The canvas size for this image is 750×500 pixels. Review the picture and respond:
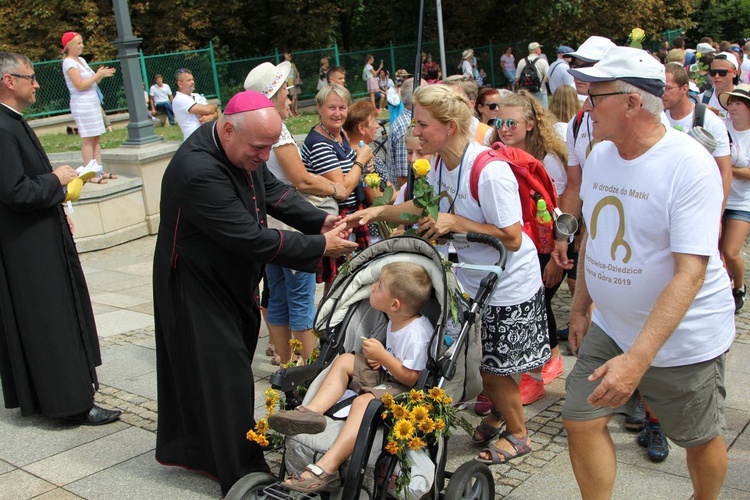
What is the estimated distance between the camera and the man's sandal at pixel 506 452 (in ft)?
14.2

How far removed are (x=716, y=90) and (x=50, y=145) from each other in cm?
1523

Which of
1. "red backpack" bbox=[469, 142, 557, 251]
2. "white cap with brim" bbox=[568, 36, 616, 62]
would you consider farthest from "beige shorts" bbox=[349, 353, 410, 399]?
"white cap with brim" bbox=[568, 36, 616, 62]

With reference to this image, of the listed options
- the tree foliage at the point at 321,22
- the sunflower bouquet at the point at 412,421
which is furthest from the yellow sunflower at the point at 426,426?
the tree foliage at the point at 321,22

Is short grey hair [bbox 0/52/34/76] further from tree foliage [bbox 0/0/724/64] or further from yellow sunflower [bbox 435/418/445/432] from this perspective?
tree foliage [bbox 0/0/724/64]

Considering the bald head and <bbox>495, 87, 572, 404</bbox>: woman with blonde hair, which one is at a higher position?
the bald head

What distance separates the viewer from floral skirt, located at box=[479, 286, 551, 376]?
4285 millimetres

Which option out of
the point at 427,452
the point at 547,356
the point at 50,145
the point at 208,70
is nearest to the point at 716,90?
the point at 547,356

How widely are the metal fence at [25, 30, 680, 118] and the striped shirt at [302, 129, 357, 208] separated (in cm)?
1689

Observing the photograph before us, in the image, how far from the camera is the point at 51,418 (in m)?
5.23

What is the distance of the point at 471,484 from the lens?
3689mm

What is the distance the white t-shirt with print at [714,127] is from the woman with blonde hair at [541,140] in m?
0.83

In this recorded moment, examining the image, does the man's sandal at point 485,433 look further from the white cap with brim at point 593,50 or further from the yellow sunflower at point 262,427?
the white cap with brim at point 593,50

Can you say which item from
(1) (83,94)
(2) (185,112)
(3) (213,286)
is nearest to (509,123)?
(3) (213,286)

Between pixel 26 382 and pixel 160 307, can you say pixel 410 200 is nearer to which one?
pixel 160 307
